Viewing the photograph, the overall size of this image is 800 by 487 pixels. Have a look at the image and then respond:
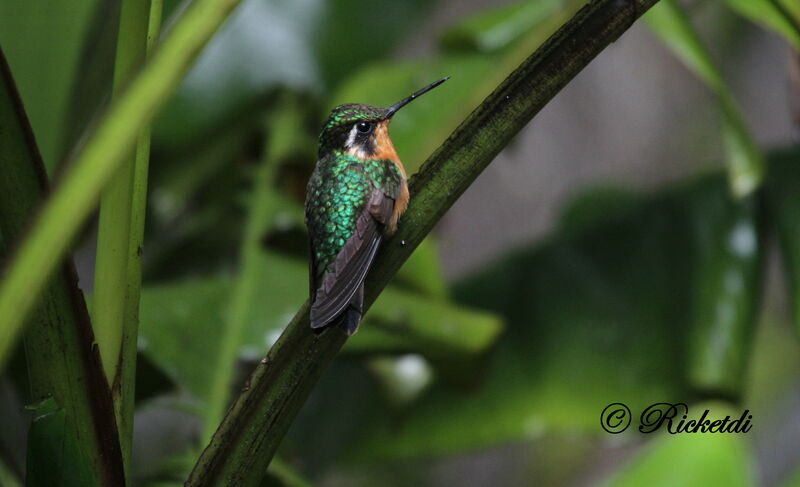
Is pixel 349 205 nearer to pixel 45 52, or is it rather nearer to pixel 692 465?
pixel 692 465

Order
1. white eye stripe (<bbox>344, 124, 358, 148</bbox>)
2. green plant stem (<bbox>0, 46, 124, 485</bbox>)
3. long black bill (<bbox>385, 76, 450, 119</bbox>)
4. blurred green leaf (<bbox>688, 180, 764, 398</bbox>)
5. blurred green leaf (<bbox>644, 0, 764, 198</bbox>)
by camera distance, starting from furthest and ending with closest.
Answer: blurred green leaf (<bbox>688, 180, 764, 398</bbox>)
blurred green leaf (<bbox>644, 0, 764, 198</bbox>)
white eye stripe (<bbox>344, 124, 358, 148</bbox>)
long black bill (<bbox>385, 76, 450, 119</bbox>)
green plant stem (<bbox>0, 46, 124, 485</bbox>)

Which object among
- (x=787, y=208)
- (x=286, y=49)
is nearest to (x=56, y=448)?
(x=787, y=208)

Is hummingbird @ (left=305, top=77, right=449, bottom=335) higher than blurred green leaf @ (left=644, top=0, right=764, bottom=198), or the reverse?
blurred green leaf @ (left=644, top=0, right=764, bottom=198)

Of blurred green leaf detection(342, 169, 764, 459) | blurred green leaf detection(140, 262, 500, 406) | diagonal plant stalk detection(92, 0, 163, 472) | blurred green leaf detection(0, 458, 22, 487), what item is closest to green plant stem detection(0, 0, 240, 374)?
diagonal plant stalk detection(92, 0, 163, 472)

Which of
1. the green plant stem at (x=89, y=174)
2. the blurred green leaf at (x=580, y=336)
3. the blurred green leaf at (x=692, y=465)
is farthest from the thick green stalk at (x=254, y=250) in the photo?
the green plant stem at (x=89, y=174)

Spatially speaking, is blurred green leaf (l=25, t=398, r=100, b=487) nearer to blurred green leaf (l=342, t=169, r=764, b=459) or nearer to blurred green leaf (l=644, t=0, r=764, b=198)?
blurred green leaf (l=644, t=0, r=764, b=198)

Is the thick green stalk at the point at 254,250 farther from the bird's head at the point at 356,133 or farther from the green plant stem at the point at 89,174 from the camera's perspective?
the green plant stem at the point at 89,174
